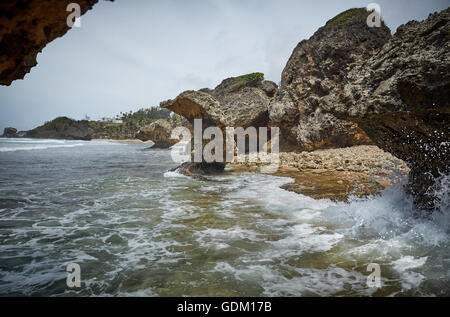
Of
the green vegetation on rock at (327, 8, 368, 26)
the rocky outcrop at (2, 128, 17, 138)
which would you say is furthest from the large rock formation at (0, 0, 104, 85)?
the rocky outcrop at (2, 128, 17, 138)

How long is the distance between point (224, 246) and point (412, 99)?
3.56 metres

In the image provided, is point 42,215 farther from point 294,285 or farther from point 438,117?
point 438,117

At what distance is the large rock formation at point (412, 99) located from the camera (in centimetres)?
348

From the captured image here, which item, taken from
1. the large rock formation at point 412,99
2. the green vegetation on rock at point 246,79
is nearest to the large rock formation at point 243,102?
the green vegetation on rock at point 246,79

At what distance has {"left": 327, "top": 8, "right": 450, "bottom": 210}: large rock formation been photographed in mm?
3477

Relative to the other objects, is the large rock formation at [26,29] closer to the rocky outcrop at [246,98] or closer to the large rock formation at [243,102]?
the large rock formation at [243,102]

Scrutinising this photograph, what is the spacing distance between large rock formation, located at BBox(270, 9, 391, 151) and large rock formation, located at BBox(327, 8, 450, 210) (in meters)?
10.2

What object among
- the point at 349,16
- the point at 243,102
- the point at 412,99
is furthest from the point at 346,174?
the point at 243,102

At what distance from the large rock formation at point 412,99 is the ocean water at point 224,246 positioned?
0.50 meters

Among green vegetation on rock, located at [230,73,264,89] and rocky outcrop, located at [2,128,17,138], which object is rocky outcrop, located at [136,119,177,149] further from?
rocky outcrop, located at [2,128,17,138]
